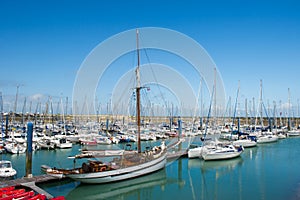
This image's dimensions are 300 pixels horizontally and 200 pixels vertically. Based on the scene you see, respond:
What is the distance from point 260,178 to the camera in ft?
88.6

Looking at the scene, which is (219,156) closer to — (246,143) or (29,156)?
(246,143)

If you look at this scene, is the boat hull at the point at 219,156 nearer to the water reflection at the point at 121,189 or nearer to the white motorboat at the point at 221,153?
the white motorboat at the point at 221,153

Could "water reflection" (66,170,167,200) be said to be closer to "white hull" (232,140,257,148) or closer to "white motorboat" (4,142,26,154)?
"white motorboat" (4,142,26,154)

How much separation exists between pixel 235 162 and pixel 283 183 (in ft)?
35.5

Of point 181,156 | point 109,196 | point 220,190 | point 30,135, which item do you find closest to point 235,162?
point 181,156

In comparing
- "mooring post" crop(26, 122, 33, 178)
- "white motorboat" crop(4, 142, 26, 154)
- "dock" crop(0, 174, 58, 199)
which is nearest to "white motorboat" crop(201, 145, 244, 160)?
"dock" crop(0, 174, 58, 199)

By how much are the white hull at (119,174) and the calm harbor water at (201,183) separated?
52 centimetres

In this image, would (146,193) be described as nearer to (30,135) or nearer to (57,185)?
(57,185)

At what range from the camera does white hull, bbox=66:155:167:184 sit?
77.3 feet

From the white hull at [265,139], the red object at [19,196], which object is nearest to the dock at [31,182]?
the red object at [19,196]

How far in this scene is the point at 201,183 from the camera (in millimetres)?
25641

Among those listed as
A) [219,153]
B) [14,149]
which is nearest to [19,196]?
[14,149]

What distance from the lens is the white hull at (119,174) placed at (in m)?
23.6

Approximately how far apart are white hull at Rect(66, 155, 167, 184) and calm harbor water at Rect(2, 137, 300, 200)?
52cm
